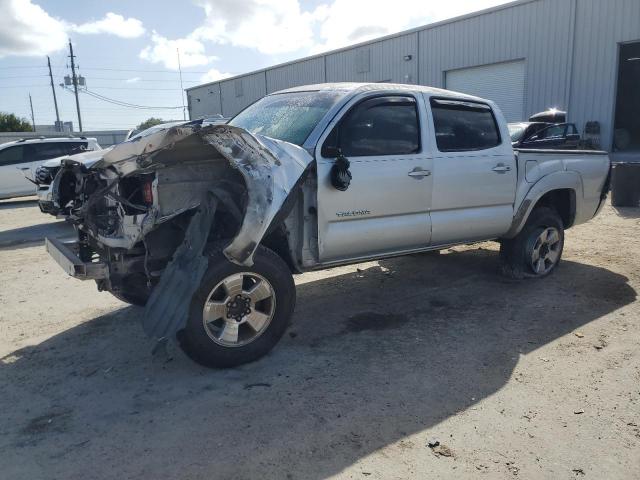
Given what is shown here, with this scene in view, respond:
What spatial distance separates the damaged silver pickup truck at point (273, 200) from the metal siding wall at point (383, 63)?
20204 millimetres

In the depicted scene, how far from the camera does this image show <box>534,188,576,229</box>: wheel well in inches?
242

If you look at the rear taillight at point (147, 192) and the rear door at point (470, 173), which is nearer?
the rear taillight at point (147, 192)

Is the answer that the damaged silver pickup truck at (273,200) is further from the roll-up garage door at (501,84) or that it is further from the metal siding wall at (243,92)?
the metal siding wall at (243,92)

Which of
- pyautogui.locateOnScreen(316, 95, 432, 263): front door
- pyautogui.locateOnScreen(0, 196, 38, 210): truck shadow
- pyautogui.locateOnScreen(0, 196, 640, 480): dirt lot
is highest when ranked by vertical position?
pyautogui.locateOnScreen(316, 95, 432, 263): front door

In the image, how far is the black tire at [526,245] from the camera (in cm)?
587

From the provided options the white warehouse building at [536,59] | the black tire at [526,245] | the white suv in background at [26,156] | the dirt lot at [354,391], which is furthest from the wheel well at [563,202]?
the white warehouse building at [536,59]

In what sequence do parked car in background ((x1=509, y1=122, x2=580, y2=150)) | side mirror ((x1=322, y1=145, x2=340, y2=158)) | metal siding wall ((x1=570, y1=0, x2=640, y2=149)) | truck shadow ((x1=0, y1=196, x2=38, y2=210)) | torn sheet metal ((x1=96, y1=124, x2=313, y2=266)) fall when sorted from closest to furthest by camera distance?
torn sheet metal ((x1=96, y1=124, x2=313, y2=266)), side mirror ((x1=322, y1=145, x2=340, y2=158)), parked car in background ((x1=509, y1=122, x2=580, y2=150)), truck shadow ((x1=0, y1=196, x2=38, y2=210)), metal siding wall ((x1=570, y1=0, x2=640, y2=149))

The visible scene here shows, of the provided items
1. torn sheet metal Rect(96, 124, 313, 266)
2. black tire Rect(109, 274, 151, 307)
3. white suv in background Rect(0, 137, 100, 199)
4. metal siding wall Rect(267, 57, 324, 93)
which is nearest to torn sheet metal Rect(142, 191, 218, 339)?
torn sheet metal Rect(96, 124, 313, 266)

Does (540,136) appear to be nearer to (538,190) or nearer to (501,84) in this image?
(538,190)

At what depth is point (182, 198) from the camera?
3814 mm

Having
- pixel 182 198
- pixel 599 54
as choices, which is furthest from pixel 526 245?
pixel 599 54

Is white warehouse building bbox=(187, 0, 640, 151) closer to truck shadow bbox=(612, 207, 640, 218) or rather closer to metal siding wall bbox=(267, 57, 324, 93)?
metal siding wall bbox=(267, 57, 324, 93)

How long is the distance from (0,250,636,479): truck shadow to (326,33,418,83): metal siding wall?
20.7m

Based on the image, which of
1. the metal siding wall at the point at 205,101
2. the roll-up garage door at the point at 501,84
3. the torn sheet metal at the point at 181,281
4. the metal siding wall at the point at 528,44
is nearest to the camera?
the torn sheet metal at the point at 181,281
